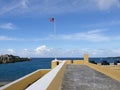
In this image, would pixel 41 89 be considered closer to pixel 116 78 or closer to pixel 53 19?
pixel 116 78

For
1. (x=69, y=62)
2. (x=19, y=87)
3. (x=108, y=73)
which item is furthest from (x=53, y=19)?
(x=19, y=87)

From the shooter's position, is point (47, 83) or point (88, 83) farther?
point (88, 83)

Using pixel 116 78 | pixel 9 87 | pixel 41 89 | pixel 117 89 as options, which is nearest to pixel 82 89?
pixel 117 89

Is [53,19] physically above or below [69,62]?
above

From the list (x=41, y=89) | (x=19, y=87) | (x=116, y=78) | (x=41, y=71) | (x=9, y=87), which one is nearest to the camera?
(x=41, y=89)

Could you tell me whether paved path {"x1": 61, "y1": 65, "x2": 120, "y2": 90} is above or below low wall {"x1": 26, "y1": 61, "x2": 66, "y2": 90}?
below

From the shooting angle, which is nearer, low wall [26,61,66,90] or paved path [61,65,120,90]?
low wall [26,61,66,90]

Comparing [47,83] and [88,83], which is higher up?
[47,83]

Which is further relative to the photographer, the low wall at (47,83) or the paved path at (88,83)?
the paved path at (88,83)

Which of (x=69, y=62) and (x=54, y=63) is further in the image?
(x=69, y=62)

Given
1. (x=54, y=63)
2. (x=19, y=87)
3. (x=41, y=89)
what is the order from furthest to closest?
(x=54, y=63), (x=19, y=87), (x=41, y=89)

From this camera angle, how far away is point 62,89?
13.3 metres

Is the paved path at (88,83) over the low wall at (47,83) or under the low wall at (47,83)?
under

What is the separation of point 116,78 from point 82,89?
5887 mm
